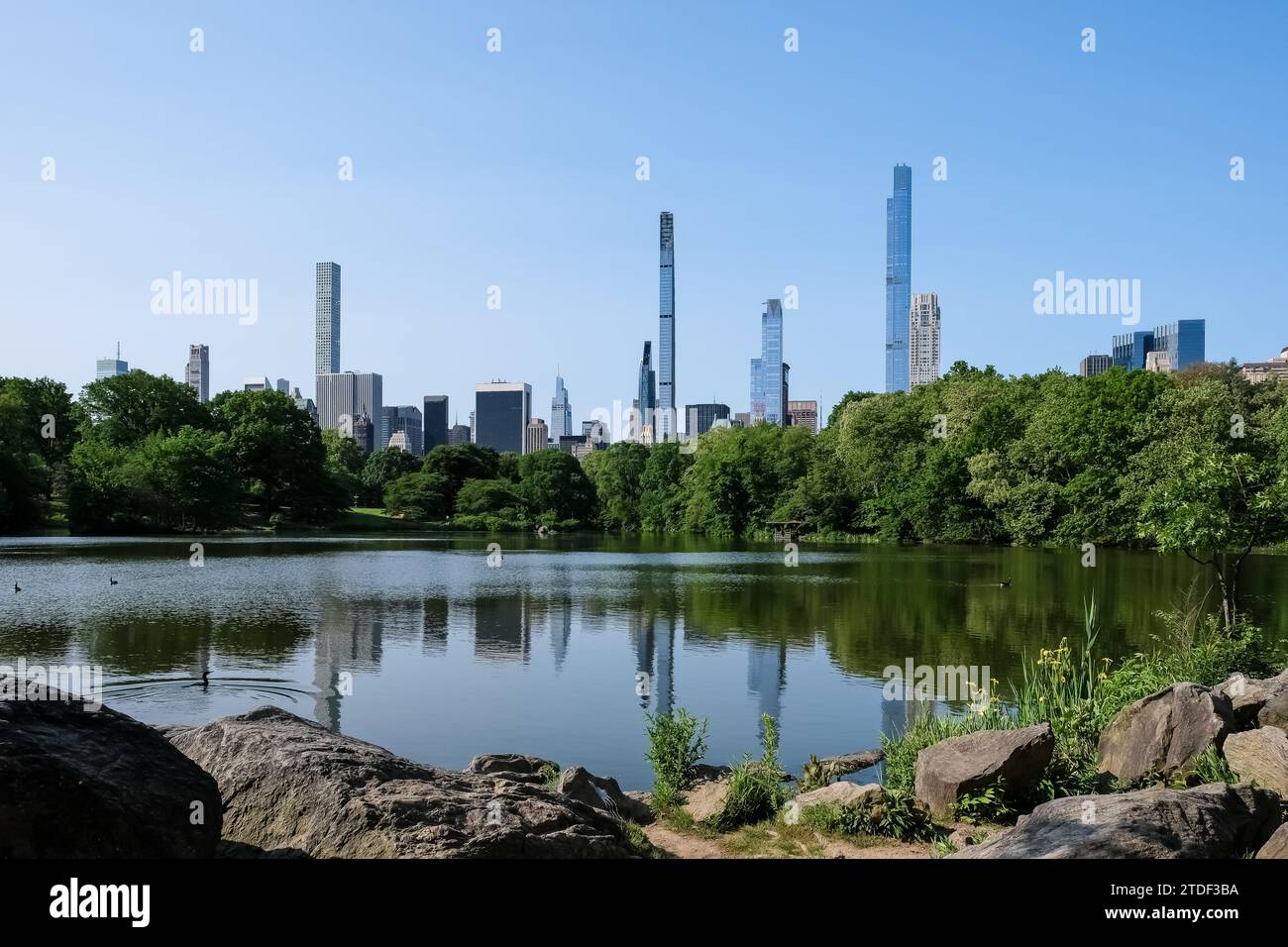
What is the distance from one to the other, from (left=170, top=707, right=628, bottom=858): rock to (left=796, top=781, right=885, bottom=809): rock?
2587 mm

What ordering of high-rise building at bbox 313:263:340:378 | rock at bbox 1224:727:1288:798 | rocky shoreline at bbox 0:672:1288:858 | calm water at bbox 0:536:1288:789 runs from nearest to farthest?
rocky shoreline at bbox 0:672:1288:858 → rock at bbox 1224:727:1288:798 → calm water at bbox 0:536:1288:789 → high-rise building at bbox 313:263:340:378

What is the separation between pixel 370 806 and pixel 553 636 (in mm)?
16924

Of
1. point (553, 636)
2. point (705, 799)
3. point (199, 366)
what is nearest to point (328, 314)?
point (199, 366)

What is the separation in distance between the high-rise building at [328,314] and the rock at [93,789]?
146 metres

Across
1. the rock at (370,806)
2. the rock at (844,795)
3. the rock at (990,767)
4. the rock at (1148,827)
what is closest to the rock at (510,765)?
the rock at (844,795)

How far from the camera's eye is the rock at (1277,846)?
560cm

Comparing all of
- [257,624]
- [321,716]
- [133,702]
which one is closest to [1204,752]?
[321,716]

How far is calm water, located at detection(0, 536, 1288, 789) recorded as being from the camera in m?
14.0

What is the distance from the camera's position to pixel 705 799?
9.03 m

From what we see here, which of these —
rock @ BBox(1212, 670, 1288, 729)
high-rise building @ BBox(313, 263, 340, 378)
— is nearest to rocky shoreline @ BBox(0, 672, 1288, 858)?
rock @ BBox(1212, 670, 1288, 729)

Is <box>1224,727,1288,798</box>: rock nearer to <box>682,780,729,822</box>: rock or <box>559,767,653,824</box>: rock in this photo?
<box>682,780,729,822</box>: rock
